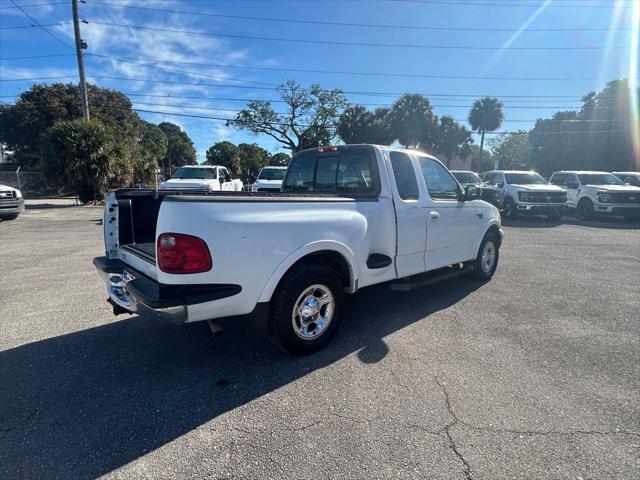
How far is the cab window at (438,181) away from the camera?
4.68 m

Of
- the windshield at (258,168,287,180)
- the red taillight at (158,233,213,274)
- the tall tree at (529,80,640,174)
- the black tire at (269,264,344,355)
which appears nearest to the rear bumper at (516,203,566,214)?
the windshield at (258,168,287,180)

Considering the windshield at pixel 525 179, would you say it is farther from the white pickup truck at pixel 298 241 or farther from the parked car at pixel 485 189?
the white pickup truck at pixel 298 241

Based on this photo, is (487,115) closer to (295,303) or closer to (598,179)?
(598,179)

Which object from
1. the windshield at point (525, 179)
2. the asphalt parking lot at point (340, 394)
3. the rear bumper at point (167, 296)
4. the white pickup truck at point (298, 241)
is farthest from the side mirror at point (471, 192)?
the windshield at point (525, 179)

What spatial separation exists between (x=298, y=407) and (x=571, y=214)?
18.0 meters

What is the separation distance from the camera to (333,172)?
4.57 metres

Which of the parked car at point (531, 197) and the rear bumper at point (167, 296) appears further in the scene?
the parked car at point (531, 197)

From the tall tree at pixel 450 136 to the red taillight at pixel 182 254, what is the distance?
5279 centimetres

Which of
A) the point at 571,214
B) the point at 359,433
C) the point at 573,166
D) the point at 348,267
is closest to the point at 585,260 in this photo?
the point at 348,267

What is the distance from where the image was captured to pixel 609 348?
378cm

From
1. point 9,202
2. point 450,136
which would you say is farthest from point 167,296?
point 450,136

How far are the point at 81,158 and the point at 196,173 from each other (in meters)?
6.00

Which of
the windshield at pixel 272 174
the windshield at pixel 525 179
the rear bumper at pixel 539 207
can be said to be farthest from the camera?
the windshield at pixel 272 174

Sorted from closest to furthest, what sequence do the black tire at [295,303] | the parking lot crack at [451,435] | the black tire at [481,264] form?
the parking lot crack at [451,435]
the black tire at [295,303]
the black tire at [481,264]
